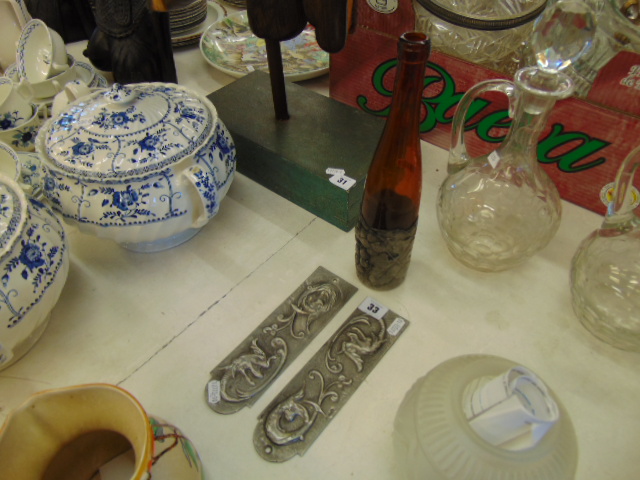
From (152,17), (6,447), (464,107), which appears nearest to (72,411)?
(6,447)

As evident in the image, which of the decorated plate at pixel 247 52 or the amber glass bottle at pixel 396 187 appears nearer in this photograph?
the amber glass bottle at pixel 396 187

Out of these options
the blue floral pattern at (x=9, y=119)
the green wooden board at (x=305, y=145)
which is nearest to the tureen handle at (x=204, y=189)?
the green wooden board at (x=305, y=145)

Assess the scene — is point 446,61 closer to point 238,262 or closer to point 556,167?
point 556,167

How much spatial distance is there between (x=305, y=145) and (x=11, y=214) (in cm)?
32

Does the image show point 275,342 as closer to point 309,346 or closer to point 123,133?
point 309,346

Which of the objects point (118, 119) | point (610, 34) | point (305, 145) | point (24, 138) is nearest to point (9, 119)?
point (24, 138)

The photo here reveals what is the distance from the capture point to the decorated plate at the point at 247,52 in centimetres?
77

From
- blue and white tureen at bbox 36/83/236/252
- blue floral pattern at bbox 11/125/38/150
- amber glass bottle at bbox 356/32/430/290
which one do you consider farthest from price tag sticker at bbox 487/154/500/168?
blue floral pattern at bbox 11/125/38/150

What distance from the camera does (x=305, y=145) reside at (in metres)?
0.57

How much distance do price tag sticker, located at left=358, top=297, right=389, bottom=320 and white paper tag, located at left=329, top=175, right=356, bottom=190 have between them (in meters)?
0.13

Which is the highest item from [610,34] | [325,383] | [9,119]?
[610,34]

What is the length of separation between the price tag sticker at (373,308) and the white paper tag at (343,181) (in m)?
0.13

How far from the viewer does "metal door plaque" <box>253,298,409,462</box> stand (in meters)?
0.39

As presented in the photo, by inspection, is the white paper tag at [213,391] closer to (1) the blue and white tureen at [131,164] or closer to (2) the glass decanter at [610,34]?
(1) the blue and white tureen at [131,164]
